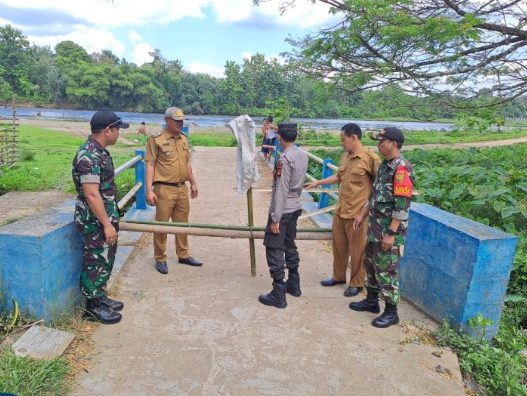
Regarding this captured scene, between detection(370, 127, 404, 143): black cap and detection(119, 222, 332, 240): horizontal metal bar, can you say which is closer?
detection(370, 127, 404, 143): black cap

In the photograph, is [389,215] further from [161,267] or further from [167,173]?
[161,267]

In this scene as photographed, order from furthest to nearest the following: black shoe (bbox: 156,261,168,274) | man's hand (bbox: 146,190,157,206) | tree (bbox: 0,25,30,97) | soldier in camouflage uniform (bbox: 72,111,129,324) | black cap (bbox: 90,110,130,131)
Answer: tree (bbox: 0,25,30,97) → black shoe (bbox: 156,261,168,274) → man's hand (bbox: 146,190,157,206) → black cap (bbox: 90,110,130,131) → soldier in camouflage uniform (bbox: 72,111,129,324)

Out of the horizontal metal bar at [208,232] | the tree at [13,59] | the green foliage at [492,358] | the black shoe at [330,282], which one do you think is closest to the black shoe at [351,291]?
the black shoe at [330,282]

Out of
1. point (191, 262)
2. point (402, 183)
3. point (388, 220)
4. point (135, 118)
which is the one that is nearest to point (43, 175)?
point (191, 262)

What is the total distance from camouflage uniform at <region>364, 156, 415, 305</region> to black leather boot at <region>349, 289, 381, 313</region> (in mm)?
241

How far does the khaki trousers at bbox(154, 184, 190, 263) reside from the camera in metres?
4.28

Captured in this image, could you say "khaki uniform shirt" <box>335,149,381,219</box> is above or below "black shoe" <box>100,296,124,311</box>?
above

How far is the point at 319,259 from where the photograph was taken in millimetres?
5121

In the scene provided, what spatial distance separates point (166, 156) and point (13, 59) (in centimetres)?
7334

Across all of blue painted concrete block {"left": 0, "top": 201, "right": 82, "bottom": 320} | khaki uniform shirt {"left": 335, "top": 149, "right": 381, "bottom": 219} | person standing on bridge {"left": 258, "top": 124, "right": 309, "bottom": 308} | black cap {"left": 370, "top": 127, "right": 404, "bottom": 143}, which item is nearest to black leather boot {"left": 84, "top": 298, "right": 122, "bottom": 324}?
Answer: blue painted concrete block {"left": 0, "top": 201, "right": 82, "bottom": 320}

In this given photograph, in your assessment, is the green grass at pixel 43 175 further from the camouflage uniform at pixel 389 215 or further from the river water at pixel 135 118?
the river water at pixel 135 118

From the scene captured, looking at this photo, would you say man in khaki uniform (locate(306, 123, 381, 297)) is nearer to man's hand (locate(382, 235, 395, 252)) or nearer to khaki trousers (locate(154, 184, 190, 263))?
man's hand (locate(382, 235, 395, 252))

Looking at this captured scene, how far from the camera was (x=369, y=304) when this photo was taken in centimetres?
371

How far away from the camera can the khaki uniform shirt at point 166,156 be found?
165 inches
